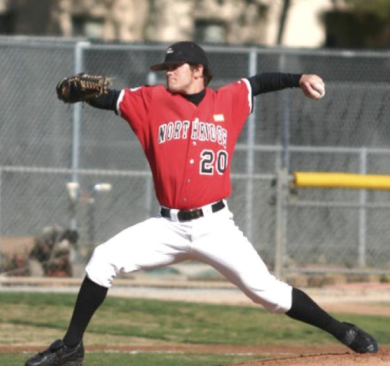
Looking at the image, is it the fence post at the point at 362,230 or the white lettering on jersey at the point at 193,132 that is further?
the fence post at the point at 362,230

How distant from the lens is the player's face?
7629 millimetres

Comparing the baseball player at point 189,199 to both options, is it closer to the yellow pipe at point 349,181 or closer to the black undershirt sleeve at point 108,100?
the black undershirt sleeve at point 108,100

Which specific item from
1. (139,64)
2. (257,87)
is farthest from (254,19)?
(257,87)

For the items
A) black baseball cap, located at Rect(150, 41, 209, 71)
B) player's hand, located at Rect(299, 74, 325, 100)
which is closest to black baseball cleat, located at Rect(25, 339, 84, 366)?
black baseball cap, located at Rect(150, 41, 209, 71)

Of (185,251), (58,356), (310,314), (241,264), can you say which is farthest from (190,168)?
(58,356)

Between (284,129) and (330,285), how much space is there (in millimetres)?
1833

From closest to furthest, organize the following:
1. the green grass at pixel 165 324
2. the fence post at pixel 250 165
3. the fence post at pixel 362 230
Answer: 1. the green grass at pixel 165 324
2. the fence post at pixel 250 165
3. the fence post at pixel 362 230

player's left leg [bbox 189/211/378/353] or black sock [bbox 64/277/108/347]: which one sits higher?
player's left leg [bbox 189/211/378/353]

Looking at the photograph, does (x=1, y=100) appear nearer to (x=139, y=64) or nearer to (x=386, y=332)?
(x=139, y=64)

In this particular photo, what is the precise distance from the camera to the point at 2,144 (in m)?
15.2

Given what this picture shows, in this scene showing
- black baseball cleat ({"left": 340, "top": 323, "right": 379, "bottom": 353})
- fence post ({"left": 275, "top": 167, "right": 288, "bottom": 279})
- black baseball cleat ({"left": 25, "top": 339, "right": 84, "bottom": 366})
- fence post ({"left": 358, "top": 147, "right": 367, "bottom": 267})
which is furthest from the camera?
fence post ({"left": 358, "top": 147, "right": 367, "bottom": 267})

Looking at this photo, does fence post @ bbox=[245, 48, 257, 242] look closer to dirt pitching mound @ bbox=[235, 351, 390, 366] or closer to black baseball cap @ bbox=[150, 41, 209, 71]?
black baseball cap @ bbox=[150, 41, 209, 71]

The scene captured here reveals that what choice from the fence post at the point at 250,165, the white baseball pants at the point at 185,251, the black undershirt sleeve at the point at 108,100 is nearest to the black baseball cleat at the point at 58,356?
the white baseball pants at the point at 185,251

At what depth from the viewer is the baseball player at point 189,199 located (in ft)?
24.2
